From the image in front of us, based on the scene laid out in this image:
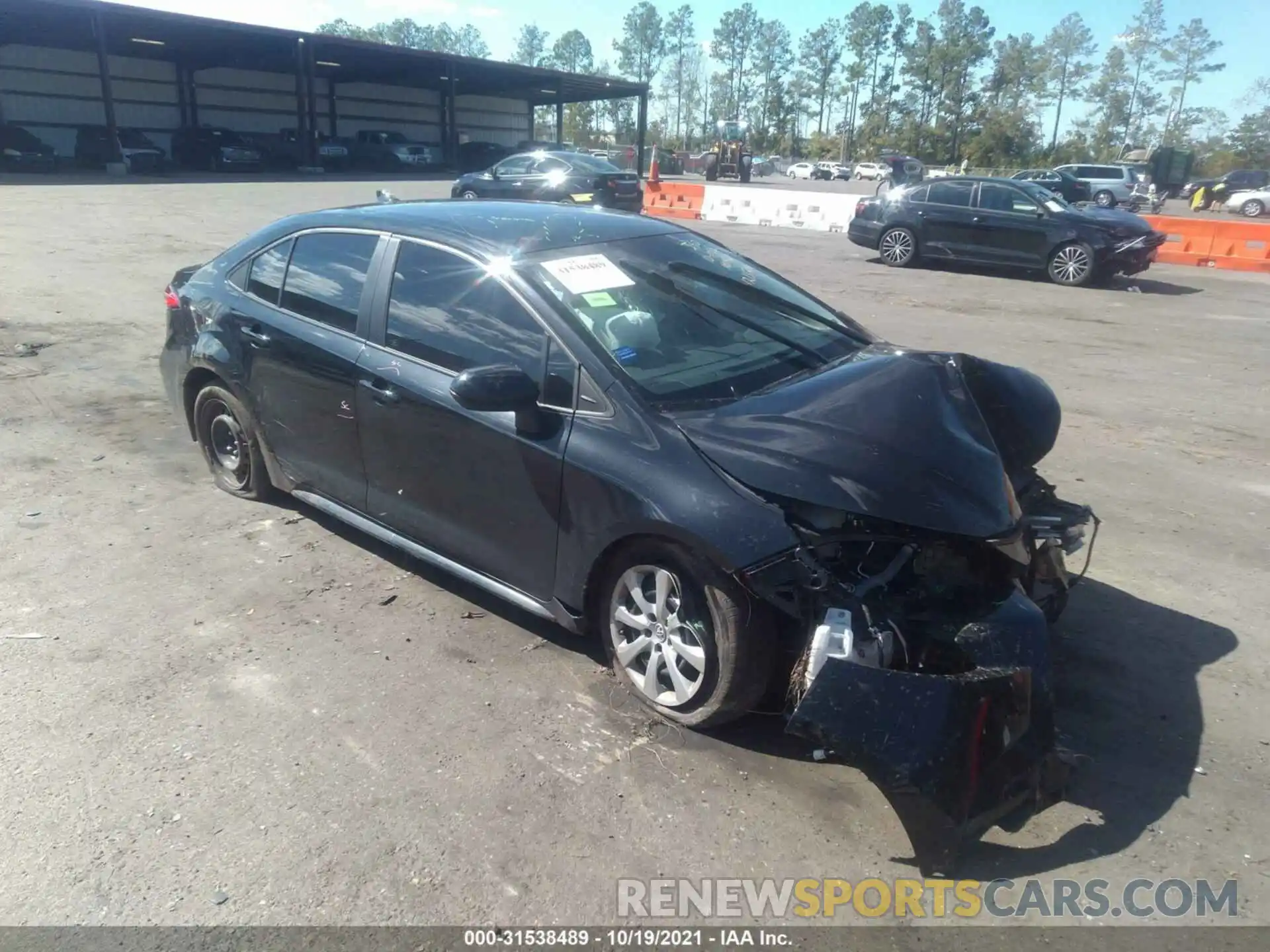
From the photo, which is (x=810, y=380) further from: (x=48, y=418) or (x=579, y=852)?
(x=48, y=418)

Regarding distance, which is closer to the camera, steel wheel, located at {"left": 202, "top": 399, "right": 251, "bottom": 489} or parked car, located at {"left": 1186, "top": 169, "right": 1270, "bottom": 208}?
steel wheel, located at {"left": 202, "top": 399, "right": 251, "bottom": 489}

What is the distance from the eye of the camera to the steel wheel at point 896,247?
1678 cm

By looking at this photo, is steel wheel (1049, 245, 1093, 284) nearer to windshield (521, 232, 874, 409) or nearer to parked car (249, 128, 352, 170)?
windshield (521, 232, 874, 409)

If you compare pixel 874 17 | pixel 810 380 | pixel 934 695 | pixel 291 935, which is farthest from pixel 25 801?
pixel 874 17

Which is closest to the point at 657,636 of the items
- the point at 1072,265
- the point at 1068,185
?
the point at 1072,265

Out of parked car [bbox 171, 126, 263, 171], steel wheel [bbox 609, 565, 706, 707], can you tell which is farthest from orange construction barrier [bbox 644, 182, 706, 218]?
steel wheel [bbox 609, 565, 706, 707]

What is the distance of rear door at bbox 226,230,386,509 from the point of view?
4.31 m

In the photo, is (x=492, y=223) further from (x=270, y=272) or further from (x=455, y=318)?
(x=270, y=272)

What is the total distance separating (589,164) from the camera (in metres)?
21.4

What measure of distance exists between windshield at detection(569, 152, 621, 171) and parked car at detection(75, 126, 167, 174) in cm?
2200

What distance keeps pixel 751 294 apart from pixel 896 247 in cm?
1364

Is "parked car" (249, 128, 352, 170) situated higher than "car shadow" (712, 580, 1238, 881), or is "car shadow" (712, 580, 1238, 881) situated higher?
"parked car" (249, 128, 352, 170)

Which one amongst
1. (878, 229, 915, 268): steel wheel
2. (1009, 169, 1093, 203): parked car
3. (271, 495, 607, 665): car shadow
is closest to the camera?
(271, 495, 607, 665): car shadow

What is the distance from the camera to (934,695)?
264 centimetres
